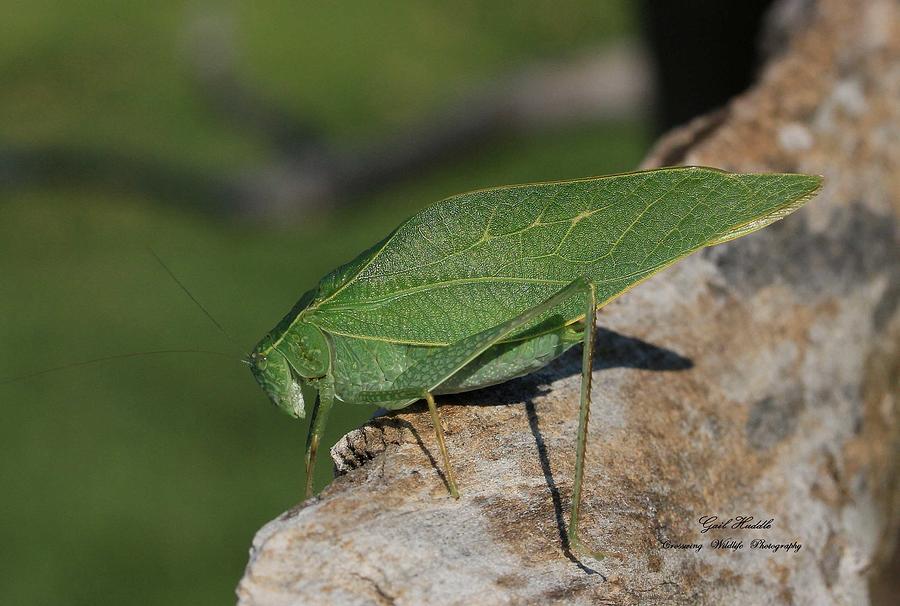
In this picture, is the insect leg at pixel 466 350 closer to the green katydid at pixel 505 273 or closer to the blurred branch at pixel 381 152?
the green katydid at pixel 505 273

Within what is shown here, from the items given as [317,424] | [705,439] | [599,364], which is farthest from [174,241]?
[705,439]

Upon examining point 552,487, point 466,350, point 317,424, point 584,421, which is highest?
point 466,350

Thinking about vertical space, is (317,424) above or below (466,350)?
below

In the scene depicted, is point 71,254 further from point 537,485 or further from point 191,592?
point 537,485

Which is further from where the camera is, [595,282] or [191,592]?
[191,592]

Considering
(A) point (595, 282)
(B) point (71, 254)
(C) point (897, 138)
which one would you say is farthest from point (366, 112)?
(A) point (595, 282)

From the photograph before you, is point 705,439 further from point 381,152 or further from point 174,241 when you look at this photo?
point 174,241
